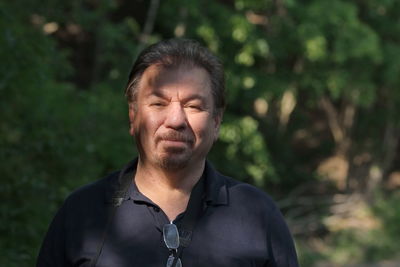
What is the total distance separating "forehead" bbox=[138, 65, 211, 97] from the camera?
2.53m

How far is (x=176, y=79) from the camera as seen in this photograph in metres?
2.54

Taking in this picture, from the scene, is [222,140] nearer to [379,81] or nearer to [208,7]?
[208,7]

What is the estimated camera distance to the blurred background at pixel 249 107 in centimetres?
638

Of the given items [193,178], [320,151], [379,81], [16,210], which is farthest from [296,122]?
[193,178]

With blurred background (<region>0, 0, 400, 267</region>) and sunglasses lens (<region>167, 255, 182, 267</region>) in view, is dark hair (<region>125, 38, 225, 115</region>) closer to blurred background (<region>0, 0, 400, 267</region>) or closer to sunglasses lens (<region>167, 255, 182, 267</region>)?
sunglasses lens (<region>167, 255, 182, 267</region>)

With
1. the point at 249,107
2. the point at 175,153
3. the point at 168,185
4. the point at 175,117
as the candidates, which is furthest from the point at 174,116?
the point at 249,107

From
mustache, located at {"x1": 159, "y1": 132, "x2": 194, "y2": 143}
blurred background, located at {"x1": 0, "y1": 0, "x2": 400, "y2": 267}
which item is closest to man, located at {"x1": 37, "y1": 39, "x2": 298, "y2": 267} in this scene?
mustache, located at {"x1": 159, "y1": 132, "x2": 194, "y2": 143}

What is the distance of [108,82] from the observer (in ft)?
42.3

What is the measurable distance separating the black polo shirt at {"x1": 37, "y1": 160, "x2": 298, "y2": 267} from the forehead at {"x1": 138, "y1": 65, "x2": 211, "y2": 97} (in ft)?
0.90

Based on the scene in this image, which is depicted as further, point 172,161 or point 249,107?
point 249,107

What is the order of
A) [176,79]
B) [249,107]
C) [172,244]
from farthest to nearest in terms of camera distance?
[249,107], [176,79], [172,244]

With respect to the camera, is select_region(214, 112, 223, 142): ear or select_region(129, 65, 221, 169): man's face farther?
select_region(214, 112, 223, 142): ear

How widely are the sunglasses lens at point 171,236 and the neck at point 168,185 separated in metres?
0.08

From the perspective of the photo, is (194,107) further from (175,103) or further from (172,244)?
(172,244)
